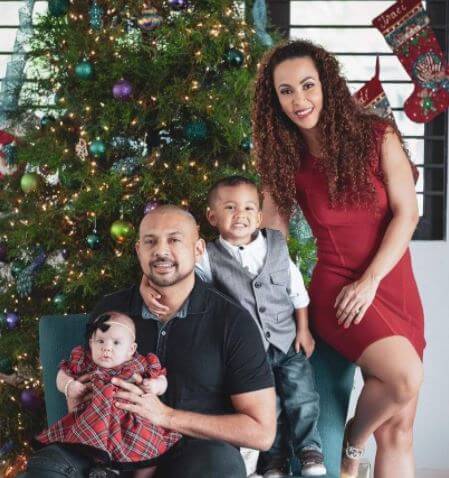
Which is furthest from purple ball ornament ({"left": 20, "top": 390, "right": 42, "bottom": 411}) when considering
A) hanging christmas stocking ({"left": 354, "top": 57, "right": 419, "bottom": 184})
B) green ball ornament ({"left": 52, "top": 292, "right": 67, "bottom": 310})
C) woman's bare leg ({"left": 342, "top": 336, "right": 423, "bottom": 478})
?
hanging christmas stocking ({"left": 354, "top": 57, "right": 419, "bottom": 184})

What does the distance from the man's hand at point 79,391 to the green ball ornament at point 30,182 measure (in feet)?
3.50

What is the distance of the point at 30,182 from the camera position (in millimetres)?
2939

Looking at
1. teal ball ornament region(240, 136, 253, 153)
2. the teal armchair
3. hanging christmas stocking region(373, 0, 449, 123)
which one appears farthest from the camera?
hanging christmas stocking region(373, 0, 449, 123)

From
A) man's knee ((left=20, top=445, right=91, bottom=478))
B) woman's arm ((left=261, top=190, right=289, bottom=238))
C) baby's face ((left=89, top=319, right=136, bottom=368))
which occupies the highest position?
woman's arm ((left=261, top=190, right=289, bottom=238))

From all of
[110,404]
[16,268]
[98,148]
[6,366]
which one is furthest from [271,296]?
[6,366]

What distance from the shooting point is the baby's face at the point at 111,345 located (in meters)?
2.04

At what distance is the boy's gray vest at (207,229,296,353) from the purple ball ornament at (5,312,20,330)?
0.96 m

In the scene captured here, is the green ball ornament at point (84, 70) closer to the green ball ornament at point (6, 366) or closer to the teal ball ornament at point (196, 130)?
the teal ball ornament at point (196, 130)

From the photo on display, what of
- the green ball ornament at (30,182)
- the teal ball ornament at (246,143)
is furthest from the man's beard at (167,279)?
the green ball ornament at (30,182)

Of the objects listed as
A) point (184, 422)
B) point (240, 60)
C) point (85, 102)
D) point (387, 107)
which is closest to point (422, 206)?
point (387, 107)

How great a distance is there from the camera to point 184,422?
209 cm

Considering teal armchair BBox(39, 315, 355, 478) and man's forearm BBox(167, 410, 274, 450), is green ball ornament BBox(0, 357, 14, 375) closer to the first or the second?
teal armchair BBox(39, 315, 355, 478)

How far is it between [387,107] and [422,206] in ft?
1.78

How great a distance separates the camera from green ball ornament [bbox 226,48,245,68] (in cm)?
281
